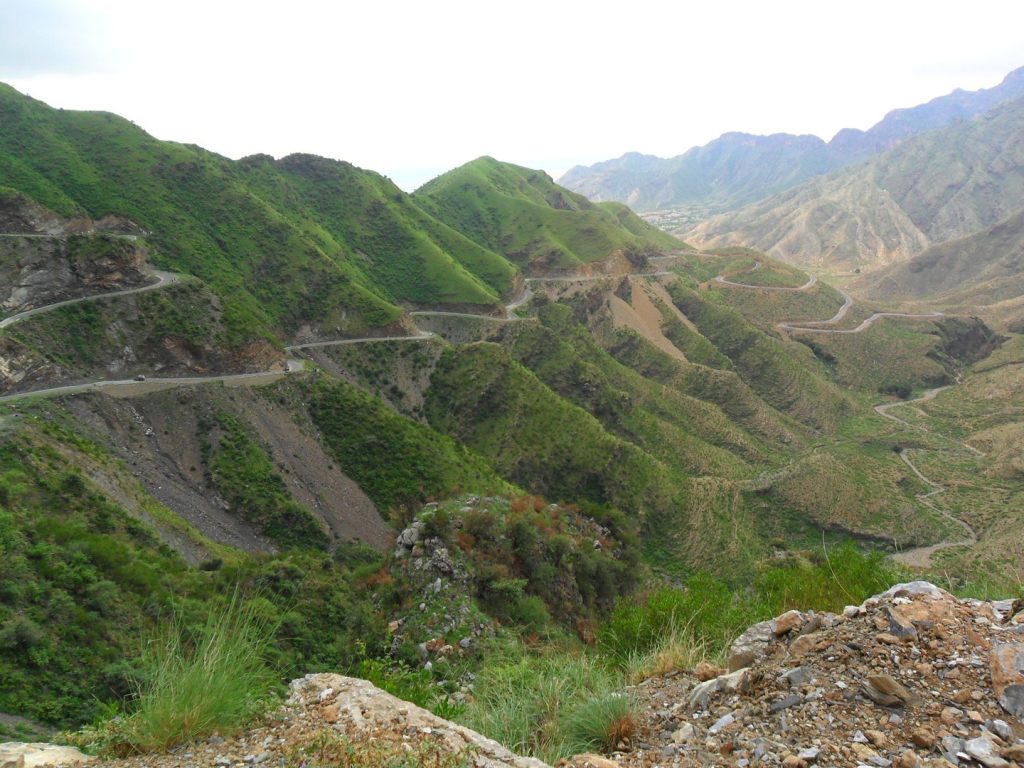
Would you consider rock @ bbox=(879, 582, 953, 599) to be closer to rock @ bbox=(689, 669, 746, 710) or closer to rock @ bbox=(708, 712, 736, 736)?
rock @ bbox=(689, 669, 746, 710)

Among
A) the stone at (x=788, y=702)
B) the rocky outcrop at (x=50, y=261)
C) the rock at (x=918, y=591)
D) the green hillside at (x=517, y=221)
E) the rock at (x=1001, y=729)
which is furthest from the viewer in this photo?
the green hillside at (x=517, y=221)

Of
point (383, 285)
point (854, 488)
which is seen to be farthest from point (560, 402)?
point (383, 285)

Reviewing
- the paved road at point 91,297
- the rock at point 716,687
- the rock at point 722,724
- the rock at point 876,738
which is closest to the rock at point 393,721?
the rock at point 722,724

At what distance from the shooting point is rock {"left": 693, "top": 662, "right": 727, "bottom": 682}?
8077 mm

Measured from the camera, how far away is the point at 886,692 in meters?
5.82

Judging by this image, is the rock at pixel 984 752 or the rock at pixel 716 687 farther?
the rock at pixel 716 687

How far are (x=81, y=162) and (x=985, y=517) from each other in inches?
4042

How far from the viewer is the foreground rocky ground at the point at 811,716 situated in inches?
209

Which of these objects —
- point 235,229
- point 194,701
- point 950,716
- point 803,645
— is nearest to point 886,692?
point 950,716

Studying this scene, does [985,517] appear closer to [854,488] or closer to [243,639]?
[854,488]

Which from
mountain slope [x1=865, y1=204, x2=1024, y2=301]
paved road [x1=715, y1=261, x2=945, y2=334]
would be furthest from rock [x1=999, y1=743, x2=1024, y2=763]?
mountain slope [x1=865, y1=204, x2=1024, y2=301]

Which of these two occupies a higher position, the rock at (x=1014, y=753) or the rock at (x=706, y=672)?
the rock at (x=1014, y=753)

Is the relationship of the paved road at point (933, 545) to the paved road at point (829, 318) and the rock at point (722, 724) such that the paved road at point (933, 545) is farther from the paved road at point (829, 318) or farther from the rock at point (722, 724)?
the paved road at point (829, 318)

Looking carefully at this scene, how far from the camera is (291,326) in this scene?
206ft
